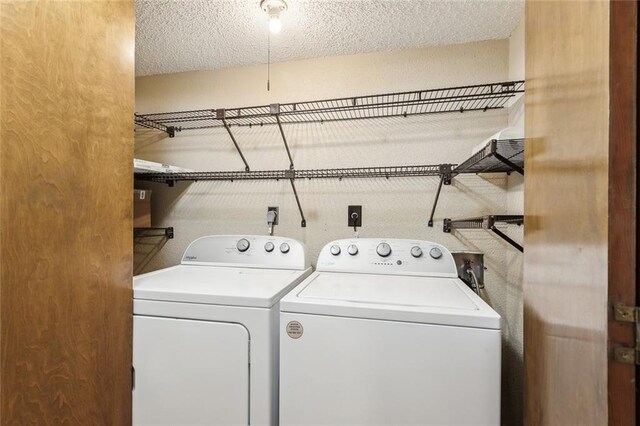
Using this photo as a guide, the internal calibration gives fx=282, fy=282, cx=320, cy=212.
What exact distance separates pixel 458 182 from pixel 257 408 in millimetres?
1511

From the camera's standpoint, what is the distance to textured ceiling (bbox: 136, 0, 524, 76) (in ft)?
4.57

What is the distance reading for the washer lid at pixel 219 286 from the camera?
102 centimetres

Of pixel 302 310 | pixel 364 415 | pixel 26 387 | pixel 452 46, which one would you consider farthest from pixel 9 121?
pixel 452 46

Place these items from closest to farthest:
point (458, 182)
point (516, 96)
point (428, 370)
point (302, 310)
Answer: point (428, 370) < point (302, 310) < point (516, 96) < point (458, 182)

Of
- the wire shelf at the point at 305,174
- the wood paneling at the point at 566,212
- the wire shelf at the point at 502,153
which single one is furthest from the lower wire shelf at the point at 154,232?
the wood paneling at the point at 566,212

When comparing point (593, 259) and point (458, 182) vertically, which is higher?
point (458, 182)

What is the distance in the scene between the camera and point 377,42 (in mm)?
1678

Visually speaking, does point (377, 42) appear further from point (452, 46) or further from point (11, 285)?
point (11, 285)

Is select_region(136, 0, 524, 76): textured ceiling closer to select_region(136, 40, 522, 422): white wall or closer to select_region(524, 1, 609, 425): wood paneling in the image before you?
select_region(136, 40, 522, 422): white wall

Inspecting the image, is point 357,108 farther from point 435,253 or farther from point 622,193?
point 622,193

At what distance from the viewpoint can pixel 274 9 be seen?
1.39 m

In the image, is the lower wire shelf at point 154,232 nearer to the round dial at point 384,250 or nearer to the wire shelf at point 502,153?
the round dial at point 384,250

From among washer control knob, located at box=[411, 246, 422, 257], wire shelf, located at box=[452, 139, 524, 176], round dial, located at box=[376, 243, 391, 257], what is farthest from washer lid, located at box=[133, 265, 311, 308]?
wire shelf, located at box=[452, 139, 524, 176]

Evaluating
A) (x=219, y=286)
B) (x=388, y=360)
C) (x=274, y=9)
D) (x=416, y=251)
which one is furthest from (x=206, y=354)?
(x=274, y=9)
